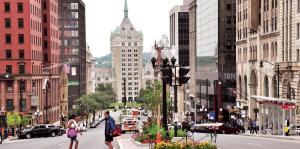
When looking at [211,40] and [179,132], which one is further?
[211,40]

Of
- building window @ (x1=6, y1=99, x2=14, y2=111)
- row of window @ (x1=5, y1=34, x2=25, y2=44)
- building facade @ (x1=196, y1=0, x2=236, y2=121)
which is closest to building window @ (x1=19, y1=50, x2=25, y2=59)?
row of window @ (x1=5, y1=34, x2=25, y2=44)

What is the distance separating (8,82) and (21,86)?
2234mm

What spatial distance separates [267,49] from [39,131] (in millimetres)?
39383

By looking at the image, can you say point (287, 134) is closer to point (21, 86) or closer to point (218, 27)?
point (21, 86)

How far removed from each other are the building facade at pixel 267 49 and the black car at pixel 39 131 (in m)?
22.3

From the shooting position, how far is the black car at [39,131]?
68500 mm

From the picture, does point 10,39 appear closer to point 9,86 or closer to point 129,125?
point 9,86

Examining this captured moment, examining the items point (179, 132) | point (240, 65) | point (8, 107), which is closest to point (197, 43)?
point (240, 65)

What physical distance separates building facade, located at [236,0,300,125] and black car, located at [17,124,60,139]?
73.2 feet

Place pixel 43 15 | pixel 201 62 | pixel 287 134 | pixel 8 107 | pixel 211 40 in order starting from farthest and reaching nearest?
pixel 201 62 → pixel 211 40 → pixel 43 15 → pixel 8 107 → pixel 287 134

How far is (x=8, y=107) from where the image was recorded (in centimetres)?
11450

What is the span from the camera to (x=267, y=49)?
96.6m

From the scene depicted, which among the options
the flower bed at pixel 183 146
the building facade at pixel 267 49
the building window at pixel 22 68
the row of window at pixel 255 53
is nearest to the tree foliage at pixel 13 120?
the building window at pixel 22 68

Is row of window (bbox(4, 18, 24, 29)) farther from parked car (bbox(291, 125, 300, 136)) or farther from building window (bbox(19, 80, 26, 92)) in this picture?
parked car (bbox(291, 125, 300, 136))
